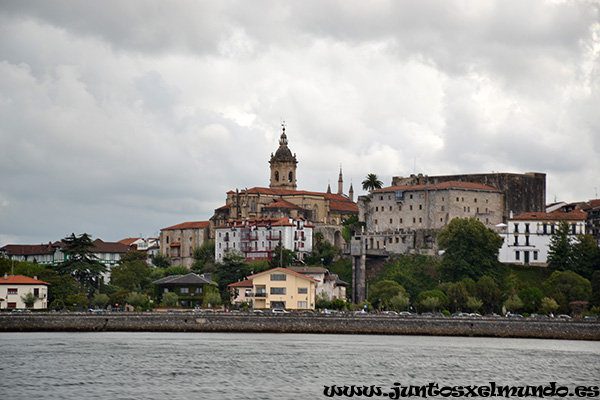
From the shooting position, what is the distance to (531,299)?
385 feet

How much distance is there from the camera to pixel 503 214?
497ft

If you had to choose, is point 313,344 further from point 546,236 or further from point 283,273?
point 546,236

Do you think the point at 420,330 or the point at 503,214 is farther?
the point at 503,214

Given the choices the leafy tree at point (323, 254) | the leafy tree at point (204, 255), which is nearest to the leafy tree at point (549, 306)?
the leafy tree at point (323, 254)

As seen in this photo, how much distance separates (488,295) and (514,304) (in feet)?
16.7

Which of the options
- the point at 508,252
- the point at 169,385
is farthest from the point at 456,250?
the point at 169,385

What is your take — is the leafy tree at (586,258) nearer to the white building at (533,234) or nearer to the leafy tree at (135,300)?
the white building at (533,234)

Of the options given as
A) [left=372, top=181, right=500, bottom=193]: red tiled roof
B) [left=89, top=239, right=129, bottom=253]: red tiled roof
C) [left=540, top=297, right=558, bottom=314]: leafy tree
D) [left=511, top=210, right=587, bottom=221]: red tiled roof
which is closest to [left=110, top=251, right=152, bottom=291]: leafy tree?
[left=89, top=239, right=129, bottom=253]: red tiled roof

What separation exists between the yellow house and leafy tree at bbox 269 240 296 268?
62.4 ft

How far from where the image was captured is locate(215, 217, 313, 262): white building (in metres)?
157

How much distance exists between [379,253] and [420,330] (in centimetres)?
4839

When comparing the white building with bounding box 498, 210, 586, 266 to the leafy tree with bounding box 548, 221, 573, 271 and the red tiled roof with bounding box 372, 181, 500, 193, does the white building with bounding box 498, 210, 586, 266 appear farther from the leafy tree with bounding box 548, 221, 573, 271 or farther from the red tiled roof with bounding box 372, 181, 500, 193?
the red tiled roof with bounding box 372, 181, 500, 193

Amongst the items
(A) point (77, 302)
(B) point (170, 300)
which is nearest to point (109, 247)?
(B) point (170, 300)

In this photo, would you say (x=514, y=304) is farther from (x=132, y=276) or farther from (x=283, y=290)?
(x=132, y=276)
